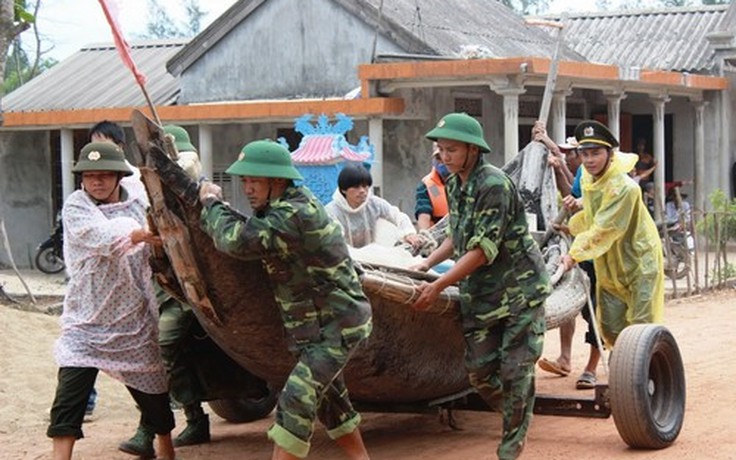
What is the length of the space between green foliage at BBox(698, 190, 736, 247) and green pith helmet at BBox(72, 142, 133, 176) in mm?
10291

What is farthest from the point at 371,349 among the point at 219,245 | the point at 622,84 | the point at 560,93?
the point at 622,84

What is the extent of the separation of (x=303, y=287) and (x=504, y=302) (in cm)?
105

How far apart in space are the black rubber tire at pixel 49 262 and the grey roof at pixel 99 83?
2.26m

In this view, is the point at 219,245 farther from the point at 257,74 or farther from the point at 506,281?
the point at 257,74

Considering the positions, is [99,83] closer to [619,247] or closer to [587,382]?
[587,382]

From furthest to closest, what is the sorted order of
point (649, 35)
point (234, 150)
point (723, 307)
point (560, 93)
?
1. point (649, 35)
2. point (234, 150)
3. point (560, 93)
4. point (723, 307)

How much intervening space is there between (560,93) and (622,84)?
6.72 ft

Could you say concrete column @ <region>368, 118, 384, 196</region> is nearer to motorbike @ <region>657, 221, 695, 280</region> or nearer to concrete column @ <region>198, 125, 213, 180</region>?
concrete column @ <region>198, 125, 213, 180</region>

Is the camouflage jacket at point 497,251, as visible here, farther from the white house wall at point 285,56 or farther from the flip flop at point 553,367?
the white house wall at point 285,56

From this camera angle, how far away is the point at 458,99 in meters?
17.1

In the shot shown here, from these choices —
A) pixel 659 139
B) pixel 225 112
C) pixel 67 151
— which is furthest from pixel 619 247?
pixel 67 151

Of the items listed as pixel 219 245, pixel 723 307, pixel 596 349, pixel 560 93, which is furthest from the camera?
pixel 560 93

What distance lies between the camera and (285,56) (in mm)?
17844

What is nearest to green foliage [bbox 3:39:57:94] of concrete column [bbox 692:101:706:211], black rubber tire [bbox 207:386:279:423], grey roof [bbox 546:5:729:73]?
grey roof [bbox 546:5:729:73]
